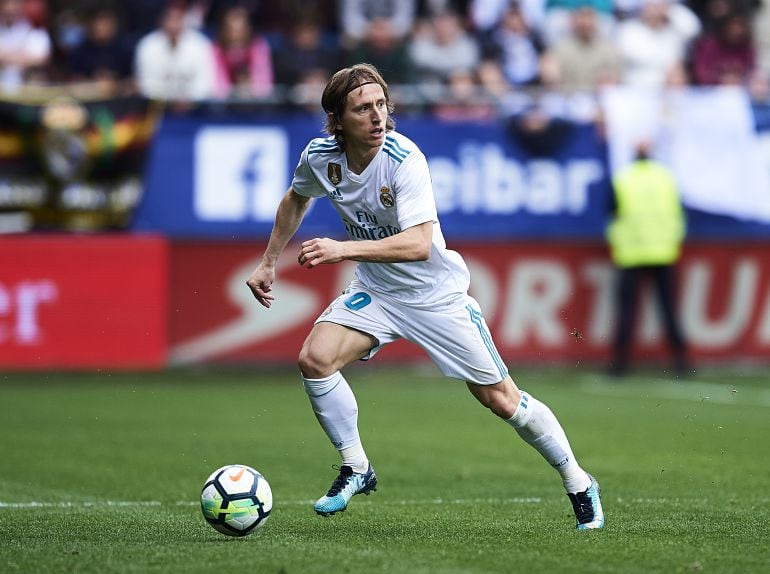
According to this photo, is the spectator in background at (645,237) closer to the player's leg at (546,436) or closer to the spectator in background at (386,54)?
the spectator in background at (386,54)

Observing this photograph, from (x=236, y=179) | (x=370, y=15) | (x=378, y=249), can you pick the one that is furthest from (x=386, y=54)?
(x=378, y=249)

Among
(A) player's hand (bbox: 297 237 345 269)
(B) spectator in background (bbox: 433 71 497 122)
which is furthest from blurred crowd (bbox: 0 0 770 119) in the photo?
(A) player's hand (bbox: 297 237 345 269)

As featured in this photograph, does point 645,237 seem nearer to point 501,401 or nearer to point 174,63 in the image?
point 174,63

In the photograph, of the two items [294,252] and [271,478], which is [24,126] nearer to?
[294,252]

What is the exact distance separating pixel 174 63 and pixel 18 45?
1798 mm

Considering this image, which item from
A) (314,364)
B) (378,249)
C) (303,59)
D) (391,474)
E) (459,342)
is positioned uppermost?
(378,249)

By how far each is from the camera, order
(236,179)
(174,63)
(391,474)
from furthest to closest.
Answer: (174,63) < (236,179) < (391,474)

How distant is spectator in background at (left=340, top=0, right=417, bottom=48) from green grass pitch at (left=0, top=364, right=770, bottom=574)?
4382 millimetres

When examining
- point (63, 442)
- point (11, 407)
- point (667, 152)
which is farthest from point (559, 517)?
point (667, 152)

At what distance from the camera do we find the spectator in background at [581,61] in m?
17.0

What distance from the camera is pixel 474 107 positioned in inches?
651

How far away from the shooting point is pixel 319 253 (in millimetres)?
6445

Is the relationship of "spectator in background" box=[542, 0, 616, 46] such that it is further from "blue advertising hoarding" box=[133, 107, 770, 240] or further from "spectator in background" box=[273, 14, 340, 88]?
"spectator in background" box=[273, 14, 340, 88]

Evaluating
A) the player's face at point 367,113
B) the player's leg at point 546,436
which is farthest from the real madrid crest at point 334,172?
the player's leg at point 546,436
